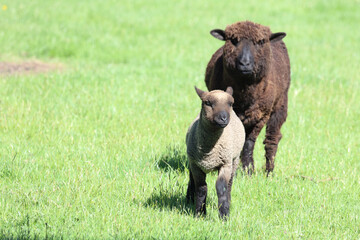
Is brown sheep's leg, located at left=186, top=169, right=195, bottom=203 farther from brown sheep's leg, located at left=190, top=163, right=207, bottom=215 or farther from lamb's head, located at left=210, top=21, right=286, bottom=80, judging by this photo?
lamb's head, located at left=210, top=21, right=286, bottom=80

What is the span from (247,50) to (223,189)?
1.99 metres

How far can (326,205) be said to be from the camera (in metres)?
6.04

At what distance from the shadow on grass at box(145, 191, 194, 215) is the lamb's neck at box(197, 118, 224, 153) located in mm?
759

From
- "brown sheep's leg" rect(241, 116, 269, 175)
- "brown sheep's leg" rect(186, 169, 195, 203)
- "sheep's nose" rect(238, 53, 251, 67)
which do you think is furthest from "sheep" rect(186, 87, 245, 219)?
"brown sheep's leg" rect(241, 116, 269, 175)

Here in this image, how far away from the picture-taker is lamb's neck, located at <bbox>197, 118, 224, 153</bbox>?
5180mm

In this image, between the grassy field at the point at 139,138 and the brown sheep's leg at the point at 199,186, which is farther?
the brown sheep's leg at the point at 199,186

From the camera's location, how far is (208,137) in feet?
17.0

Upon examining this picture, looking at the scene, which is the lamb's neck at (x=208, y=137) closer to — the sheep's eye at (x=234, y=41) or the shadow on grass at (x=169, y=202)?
the shadow on grass at (x=169, y=202)

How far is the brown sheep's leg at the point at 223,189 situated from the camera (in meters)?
5.22

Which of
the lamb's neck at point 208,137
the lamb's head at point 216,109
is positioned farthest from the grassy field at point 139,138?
the lamb's head at point 216,109

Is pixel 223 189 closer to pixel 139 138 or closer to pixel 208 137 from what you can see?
pixel 208 137

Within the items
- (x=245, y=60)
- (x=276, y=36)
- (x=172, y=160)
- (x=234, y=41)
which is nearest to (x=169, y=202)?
(x=172, y=160)

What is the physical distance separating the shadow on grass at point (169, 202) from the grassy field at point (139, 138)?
2cm

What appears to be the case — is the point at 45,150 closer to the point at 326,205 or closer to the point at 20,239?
the point at 20,239
